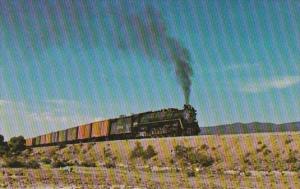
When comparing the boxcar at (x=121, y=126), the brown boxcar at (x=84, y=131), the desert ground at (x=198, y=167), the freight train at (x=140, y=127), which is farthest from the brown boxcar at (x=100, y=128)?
the desert ground at (x=198, y=167)

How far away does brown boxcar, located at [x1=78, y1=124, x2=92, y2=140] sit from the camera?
217 ft

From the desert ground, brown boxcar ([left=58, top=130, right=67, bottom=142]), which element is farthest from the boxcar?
brown boxcar ([left=58, top=130, right=67, bottom=142])

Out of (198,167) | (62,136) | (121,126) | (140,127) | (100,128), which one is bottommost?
(198,167)

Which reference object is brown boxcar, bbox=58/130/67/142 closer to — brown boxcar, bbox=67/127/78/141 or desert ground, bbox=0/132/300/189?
brown boxcar, bbox=67/127/78/141

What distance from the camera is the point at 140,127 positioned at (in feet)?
176

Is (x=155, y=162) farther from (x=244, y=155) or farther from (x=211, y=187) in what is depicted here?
(x=211, y=187)

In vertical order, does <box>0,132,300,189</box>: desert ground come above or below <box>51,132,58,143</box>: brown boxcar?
below

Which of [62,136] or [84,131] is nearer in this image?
[84,131]

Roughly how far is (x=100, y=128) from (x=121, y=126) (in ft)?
19.1

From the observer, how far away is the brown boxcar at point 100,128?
6128 cm

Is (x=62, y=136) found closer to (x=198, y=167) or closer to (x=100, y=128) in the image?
(x=100, y=128)

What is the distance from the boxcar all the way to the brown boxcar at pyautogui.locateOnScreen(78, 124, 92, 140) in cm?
676

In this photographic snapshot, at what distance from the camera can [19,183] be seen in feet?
69.7

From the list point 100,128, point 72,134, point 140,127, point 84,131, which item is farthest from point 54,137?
point 140,127
